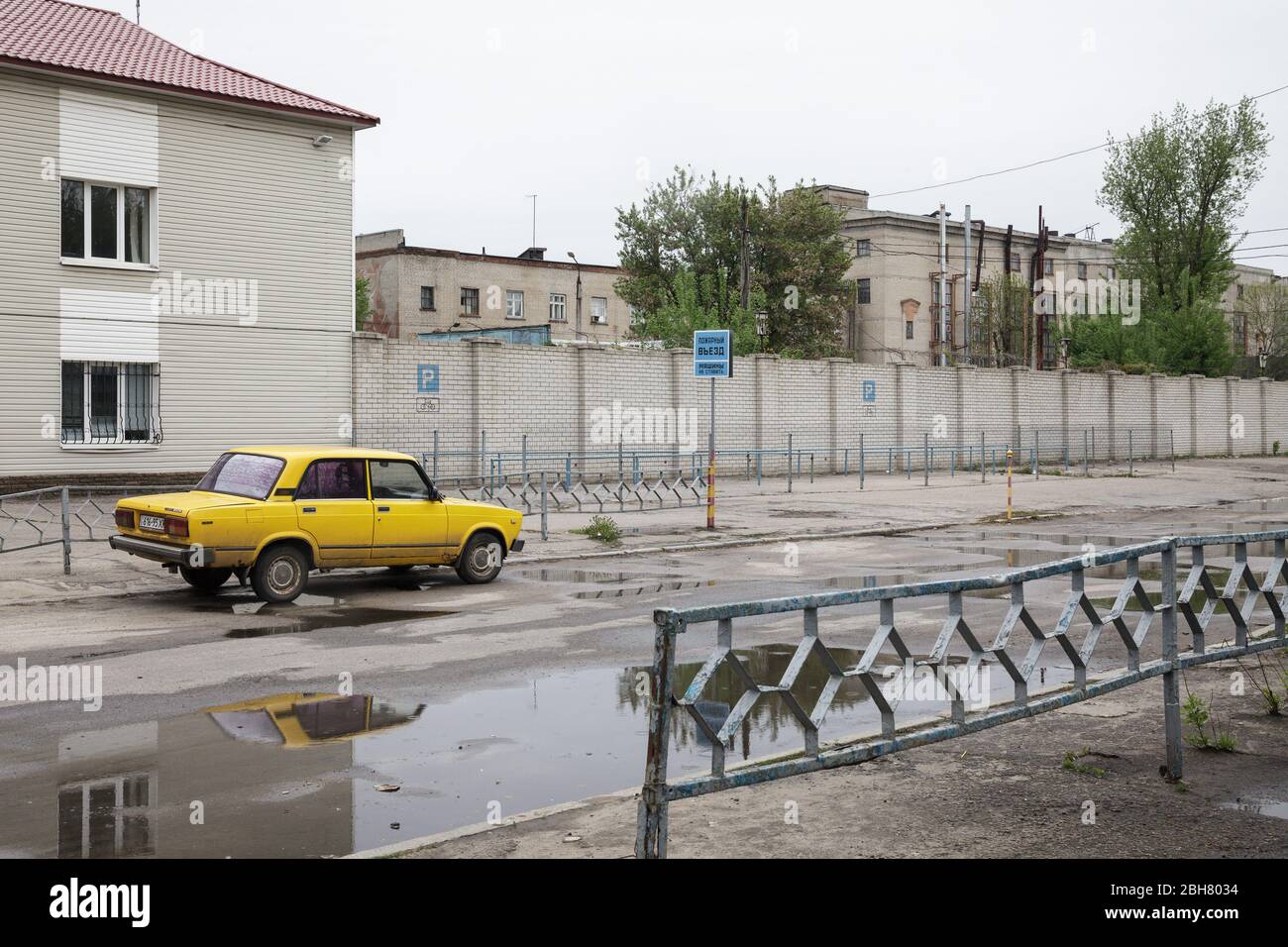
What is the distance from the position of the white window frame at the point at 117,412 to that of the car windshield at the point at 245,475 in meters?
12.2

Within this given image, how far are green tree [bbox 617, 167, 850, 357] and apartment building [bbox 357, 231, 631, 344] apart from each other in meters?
3.72

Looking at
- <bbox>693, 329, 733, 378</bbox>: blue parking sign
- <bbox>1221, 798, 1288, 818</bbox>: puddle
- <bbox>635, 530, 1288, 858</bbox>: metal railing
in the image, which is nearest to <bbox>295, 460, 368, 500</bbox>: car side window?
<bbox>635, 530, 1288, 858</bbox>: metal railing

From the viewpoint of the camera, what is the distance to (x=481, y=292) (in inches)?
2411

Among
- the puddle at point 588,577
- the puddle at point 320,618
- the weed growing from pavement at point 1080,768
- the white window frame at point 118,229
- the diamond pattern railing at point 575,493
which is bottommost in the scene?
the weed growing from pavement at point 1080,768

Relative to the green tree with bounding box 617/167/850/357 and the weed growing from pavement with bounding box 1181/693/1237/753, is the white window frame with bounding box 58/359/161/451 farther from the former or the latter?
the green tree with bounding box 617/167/850/357

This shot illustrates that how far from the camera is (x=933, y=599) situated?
1362cm

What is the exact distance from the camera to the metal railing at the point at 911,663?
4.64 metres

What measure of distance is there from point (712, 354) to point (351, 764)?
46.3 ft

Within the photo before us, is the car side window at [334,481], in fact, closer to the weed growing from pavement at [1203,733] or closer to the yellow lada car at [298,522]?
the yellow lada car at [298,522]

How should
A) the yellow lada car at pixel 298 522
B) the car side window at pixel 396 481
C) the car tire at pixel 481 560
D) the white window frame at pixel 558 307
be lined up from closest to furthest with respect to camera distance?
the yellow lada car at pixel 298 522 < the car side window at pixel 396 481 < the car tire at pixel 481 560 < the white window frame at pixel 558 307

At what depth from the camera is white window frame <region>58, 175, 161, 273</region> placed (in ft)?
80.9

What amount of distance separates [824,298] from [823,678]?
52.4 metres

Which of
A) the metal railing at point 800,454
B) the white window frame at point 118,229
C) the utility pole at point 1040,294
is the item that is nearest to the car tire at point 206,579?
the metal railing at point 800,454
